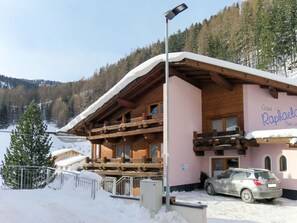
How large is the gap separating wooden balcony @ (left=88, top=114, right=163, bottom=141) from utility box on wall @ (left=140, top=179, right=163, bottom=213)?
7463 mm

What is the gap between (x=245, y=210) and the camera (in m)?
12.4

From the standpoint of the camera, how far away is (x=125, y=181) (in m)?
19.2

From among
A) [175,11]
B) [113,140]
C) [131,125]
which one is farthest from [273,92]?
[113,140]

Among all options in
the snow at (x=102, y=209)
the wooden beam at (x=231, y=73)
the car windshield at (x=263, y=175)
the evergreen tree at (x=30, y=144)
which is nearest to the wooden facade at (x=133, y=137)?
the wooden beam at (x=231, y=73)

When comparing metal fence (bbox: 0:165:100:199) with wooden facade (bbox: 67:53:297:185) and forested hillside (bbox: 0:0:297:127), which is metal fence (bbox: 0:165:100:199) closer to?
wooden facade (bbox: 67:53:297:185)

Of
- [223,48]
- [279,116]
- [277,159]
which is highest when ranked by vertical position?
[223,48]

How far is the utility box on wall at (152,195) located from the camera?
1055cm

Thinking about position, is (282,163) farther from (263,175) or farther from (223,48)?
(223,48)

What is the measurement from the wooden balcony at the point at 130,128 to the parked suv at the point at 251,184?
15.7ft

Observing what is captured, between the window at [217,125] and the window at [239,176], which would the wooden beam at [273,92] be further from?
the window at [239,176]

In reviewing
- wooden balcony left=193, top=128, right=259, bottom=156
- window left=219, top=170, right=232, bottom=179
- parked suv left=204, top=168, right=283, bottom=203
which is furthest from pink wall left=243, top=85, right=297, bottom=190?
window left=219, top=170, right=232, bottom=179

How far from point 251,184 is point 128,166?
8.32 m

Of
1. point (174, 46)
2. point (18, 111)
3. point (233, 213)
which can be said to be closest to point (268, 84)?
point (233, 213)

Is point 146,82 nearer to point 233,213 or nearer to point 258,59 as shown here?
point 233,213
